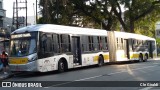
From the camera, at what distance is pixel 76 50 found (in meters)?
25.1

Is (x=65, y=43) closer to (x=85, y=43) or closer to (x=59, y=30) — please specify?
(x=59, y=30)

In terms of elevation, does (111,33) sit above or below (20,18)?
below

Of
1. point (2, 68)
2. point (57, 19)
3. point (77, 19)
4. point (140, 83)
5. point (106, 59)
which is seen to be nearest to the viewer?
point (140, 83)

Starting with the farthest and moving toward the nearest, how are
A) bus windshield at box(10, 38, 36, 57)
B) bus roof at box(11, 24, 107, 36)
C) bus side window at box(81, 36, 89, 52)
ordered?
bus side window at box(81, 36, 89, 52), bus roof at box(11, 24, 107, 36), bus windshield at box(10, 38, 36, 57)

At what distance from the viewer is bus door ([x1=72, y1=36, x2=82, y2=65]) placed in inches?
975

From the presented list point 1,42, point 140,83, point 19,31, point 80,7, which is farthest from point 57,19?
point 140,83

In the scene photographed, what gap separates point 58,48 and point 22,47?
2669 millimetres

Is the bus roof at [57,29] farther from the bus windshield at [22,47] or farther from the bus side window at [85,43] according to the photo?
the bus windshield at [22,47]

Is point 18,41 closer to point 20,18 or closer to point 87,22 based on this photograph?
point 87,22

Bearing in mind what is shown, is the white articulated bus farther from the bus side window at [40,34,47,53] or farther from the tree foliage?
the tree foliage

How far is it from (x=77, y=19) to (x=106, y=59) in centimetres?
1991

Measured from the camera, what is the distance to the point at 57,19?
4019cm

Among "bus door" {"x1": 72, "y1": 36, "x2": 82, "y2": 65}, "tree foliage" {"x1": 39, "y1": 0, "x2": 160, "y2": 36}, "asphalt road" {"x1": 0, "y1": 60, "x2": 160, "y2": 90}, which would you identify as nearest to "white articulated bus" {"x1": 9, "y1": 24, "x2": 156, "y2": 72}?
"bus door" {"x1": 72, "y1": 36, "x2": 82, "y2": 65}

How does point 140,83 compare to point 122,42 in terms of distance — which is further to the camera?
point 122,42
